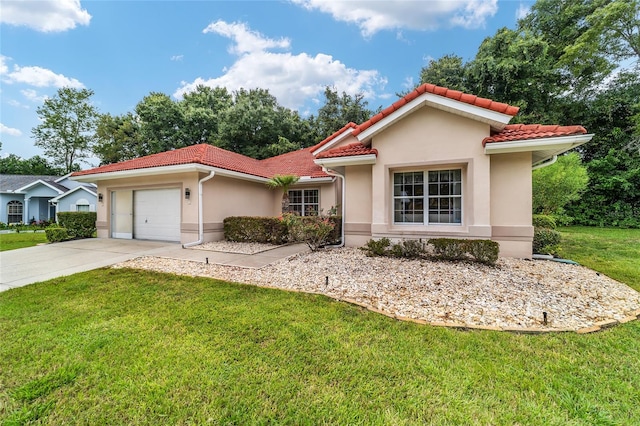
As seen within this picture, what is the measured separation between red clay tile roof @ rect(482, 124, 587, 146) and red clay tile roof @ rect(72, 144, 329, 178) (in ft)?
24.9

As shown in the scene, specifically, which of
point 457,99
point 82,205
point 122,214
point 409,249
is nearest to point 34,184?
point 82,205

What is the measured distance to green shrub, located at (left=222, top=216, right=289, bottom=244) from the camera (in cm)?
1064

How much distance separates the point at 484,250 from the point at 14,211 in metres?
39.0

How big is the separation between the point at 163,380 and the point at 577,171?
837 inches

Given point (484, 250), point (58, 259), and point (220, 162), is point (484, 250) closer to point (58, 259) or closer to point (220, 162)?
point (220, 162)

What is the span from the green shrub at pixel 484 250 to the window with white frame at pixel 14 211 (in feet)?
125

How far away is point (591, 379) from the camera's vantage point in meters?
2.59

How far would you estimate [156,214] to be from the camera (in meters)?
12.1

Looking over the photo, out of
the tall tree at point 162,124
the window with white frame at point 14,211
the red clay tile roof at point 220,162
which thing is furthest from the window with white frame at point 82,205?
the red clay tile roof at point 220,162

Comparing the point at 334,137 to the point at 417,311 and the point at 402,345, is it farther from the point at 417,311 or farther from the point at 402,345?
the point at 402,345

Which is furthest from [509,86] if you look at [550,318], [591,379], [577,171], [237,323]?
[237,323]

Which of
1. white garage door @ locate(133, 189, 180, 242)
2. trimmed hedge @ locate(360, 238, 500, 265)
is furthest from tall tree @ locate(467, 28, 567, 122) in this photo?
white garage door @ locate(133, 189, 180, 242)

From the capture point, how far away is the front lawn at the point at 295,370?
2197 millimetres

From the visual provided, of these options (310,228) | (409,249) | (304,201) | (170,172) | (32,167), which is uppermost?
(32,167)
